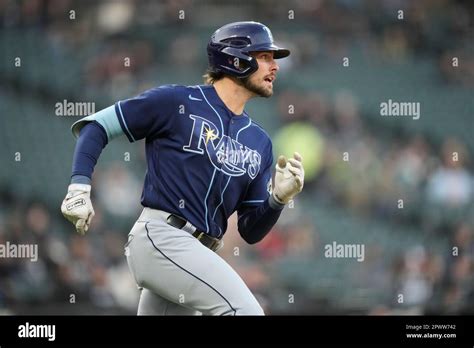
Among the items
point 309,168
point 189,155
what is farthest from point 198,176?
point 309,168

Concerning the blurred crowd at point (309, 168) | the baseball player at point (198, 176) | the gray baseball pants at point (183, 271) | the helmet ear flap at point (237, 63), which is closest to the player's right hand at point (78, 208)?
the baseball player at point (198, 176)

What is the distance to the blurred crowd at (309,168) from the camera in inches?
352

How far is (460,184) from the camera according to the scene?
9500 millimetres

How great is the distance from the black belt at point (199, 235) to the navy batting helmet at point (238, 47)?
2.82 feet

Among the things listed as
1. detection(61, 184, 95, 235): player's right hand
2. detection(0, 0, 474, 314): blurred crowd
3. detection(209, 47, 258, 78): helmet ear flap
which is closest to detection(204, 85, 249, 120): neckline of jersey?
detection(209, 47, 258, 78): helmet ear flap

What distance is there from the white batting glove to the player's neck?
1.47 feet

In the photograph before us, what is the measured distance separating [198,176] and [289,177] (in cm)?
45

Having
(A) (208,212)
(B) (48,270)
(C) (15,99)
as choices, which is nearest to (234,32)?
(A) (208,212)

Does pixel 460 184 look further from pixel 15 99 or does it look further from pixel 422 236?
pixel 15 99

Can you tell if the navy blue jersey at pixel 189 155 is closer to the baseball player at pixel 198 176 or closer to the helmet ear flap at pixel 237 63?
the baseball player at pixel 198 176

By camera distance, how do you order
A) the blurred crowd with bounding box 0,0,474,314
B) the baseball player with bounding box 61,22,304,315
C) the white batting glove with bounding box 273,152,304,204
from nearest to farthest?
1. the baseball player with bounding box 61,22,304,315
2. the white batting glove with bounding box 273,152,304,204
3. the blurred crowd with bounding box 0,0,474,314

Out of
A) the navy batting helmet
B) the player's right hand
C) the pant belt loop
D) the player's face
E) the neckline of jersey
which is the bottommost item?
the pant belt loop

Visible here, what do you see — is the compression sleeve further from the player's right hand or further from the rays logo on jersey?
the rays logo on jersey

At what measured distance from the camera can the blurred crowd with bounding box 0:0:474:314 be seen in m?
8.95
